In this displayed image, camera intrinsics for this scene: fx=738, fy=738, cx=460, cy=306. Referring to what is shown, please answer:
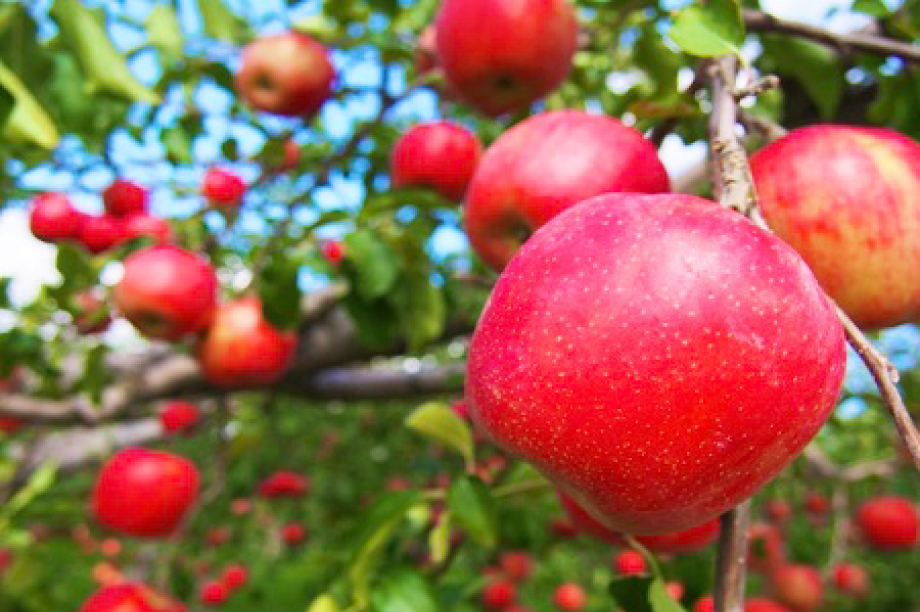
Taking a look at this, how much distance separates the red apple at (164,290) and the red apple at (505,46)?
86cm

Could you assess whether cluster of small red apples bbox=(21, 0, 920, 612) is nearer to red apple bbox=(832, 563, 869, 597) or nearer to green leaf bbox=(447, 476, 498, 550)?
green leaf bbox=(447, 476, 498, 550)

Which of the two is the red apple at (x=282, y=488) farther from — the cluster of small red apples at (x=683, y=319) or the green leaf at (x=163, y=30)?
the cluster of small red apples at (x=683, y=319)

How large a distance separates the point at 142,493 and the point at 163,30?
1120 mm

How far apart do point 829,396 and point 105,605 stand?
1357mm

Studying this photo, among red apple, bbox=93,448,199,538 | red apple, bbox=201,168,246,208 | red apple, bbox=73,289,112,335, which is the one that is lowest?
red apple, bbox=93,448,199,538

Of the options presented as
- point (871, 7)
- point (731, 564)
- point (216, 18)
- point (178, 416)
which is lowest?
point (178, 416)

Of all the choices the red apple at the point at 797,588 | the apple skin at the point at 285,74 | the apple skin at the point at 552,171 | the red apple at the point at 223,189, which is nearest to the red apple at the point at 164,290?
the red apple at the point at 223,189

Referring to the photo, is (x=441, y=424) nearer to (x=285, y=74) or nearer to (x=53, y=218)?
(x=285, y=74)

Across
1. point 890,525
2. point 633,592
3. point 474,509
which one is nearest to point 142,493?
point 474,509

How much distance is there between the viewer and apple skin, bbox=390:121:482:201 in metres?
1.53

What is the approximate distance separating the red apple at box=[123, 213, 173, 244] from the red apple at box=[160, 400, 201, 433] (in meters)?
0.81

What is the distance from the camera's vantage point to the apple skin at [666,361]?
48cm

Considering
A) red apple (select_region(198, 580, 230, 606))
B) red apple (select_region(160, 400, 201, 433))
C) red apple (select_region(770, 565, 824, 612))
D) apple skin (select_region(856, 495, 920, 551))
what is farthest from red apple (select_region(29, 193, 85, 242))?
apple skin (select_region(856, 495, 920, 551))

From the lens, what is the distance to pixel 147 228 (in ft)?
6.20
